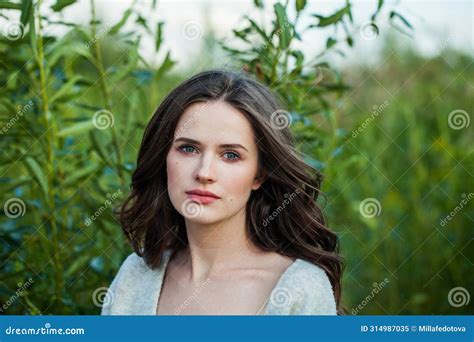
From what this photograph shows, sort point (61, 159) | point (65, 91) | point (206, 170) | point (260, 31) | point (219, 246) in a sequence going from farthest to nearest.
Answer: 1. point (61, 159)
2. point (65, 91)
3. point (260, 31)
4. point (219, 246)
5. point (206, 170)

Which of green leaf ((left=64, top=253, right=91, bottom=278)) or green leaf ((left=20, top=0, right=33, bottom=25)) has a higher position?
green leaf ((left=20, top=0, right=33, bottom=25))

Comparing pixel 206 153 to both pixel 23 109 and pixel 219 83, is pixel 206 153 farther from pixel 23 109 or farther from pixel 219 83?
pixel 23 109

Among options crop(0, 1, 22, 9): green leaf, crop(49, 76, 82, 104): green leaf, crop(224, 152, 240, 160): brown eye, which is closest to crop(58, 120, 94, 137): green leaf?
crop(49, 76, 82, 104): green leaf

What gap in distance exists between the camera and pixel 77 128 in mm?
2447

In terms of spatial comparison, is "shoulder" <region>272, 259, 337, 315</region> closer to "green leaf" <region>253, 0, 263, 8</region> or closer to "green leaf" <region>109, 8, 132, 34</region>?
"green leaf" <region>253, 0, 263, 8</region>

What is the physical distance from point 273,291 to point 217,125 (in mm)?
468

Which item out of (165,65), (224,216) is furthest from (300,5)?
(224,216)

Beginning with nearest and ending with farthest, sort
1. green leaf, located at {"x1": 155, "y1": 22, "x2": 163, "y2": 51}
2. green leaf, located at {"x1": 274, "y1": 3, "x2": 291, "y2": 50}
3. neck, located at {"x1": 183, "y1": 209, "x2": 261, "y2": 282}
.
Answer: neck, located at {"x1": 183, "y1": 209, "x2": 261, "y2": 282} < green leaf, located at {"x1": 274, "y1": 3, "x2": 291, "y2": 50} < green leaf, located at {"x1": 155, "y1": 22, "x2": 163, "y2": 51}

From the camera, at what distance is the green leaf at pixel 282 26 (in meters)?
2.23

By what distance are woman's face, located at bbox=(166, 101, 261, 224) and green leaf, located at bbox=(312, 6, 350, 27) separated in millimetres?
573

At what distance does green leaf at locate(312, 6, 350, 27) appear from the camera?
7.55 ft

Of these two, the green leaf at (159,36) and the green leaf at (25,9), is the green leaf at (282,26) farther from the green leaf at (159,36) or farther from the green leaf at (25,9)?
the green leaf at (25,9)

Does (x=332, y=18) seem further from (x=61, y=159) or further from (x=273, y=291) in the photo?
(x=61, y=159)

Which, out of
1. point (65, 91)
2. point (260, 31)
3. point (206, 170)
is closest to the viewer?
point (206, 170)
